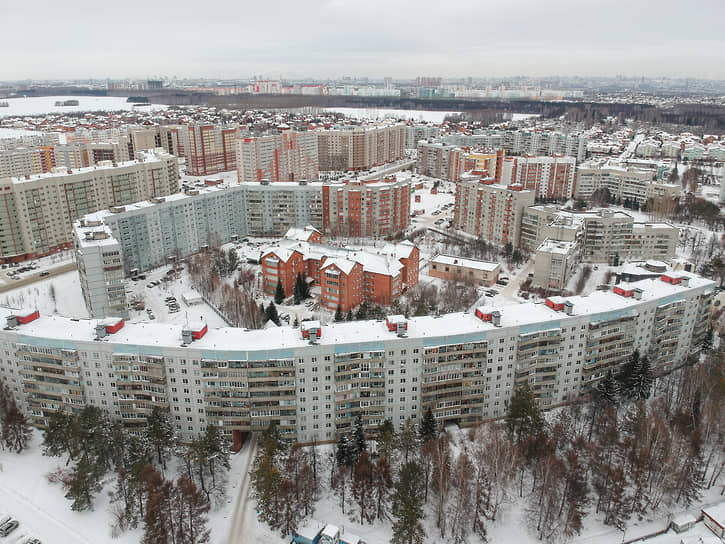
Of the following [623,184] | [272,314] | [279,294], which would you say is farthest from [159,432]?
[623,184]

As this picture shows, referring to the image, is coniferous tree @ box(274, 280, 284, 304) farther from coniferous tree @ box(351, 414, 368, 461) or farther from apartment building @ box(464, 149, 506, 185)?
apartment building @ box(464, 149, 506, 185)

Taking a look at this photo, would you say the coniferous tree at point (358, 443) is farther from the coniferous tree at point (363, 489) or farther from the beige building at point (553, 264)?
the beige building at point (553, 264)

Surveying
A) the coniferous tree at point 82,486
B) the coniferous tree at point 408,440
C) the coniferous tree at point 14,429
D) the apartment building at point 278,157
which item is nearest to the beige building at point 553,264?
the coniferous tree at point 408,440

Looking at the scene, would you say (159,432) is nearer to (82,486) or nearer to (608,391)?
(82,486)

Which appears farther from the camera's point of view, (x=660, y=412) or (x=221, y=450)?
(x=660, y=412)

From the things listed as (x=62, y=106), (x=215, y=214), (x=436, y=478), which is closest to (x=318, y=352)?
(x=436, y=478)

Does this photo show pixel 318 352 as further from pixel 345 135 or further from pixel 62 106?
pixel 62 106
